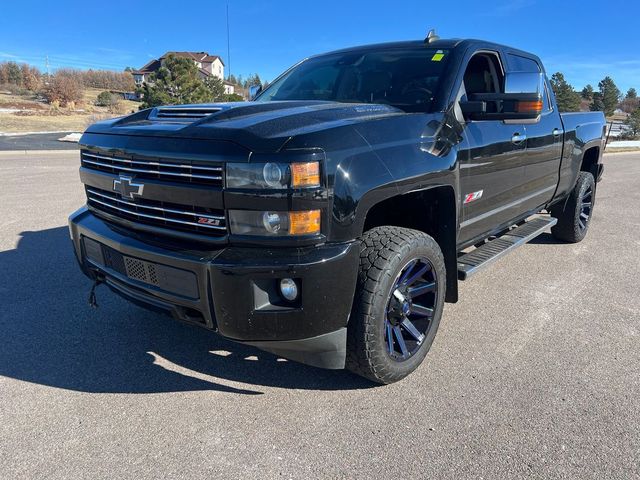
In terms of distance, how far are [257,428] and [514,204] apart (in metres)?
2.83

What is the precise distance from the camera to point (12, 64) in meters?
61.5

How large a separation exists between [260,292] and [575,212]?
4.75 meters

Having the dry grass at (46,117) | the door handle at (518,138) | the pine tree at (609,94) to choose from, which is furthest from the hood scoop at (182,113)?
the pine tree at (609,94)

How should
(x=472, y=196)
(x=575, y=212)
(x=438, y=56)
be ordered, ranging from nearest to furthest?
(x=472, y=196), (x=438, y=56), (x=575, y=212)

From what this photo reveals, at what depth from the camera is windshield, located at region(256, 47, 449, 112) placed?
3350mm

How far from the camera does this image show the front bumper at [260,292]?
219cm

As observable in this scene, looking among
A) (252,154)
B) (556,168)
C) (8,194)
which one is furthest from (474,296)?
(8,194)

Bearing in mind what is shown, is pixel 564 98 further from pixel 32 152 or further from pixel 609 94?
pixel 609 94

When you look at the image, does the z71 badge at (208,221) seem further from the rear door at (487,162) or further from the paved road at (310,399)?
the rear door at (487,162)

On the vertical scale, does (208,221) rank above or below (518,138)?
below

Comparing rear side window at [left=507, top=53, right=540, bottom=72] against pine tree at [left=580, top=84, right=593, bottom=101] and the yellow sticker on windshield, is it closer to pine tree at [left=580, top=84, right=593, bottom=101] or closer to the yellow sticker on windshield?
the yellow sticker on windshield

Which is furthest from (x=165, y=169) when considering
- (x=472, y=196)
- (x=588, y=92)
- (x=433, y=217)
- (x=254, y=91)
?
(x=588, y=92)

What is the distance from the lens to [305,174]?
2.16 meters

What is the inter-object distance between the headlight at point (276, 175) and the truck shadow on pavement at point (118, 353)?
A: 1.16m
